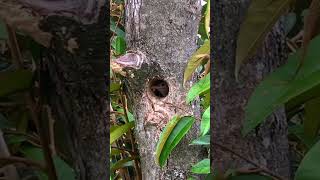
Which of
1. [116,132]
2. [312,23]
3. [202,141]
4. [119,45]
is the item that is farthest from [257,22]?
[119,45]

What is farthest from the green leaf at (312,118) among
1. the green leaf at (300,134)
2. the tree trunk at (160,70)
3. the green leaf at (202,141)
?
the tree trunk at (160,70)

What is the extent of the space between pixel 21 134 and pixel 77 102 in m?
0.05

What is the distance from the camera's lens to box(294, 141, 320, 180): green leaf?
0.80 feet

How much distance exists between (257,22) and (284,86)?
8cm

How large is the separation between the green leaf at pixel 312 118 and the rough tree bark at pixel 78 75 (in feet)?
0.48

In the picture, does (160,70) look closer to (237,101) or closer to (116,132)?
(116,132)

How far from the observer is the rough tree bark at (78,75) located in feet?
1.30

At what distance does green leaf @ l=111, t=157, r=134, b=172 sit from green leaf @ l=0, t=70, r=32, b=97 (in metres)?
0.94

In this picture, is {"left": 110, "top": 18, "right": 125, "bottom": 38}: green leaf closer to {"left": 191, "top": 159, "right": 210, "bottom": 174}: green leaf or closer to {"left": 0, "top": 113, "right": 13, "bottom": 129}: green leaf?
{"left": 191, "top": 159, "right": 210, "bottom": 174}: green leaf

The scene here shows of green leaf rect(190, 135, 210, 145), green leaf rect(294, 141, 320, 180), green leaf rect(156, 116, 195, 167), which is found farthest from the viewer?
green leaf rect(156, 116, 195, 167)

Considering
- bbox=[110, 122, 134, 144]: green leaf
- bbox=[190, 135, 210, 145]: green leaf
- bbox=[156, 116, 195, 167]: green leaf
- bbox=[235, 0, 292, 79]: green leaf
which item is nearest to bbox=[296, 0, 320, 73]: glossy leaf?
bbox=[235, 0, 292, 79]: green leaf

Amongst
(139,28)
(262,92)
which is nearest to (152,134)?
(139,28)

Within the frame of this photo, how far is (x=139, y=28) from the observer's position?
1443 millimetres

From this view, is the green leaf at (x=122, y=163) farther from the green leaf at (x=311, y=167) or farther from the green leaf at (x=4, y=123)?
the green leaf at (x=311, y=167)
